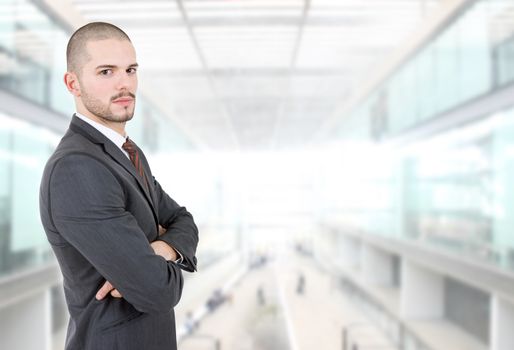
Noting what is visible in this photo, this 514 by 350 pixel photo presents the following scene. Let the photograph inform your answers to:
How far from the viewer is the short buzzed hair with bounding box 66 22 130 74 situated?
1049mm

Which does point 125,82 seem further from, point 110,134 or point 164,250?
point 164,250

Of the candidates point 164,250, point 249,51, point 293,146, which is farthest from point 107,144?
point 293,146

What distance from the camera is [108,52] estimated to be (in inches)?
41.7

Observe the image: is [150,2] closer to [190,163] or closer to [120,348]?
[190,163]

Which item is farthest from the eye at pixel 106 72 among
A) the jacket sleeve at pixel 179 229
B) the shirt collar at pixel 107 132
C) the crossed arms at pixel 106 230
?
the jacket sleeve at pixel 179 229

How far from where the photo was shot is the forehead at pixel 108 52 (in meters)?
1.05

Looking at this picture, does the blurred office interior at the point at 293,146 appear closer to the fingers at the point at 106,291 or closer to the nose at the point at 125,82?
the nose at the point at 125,82

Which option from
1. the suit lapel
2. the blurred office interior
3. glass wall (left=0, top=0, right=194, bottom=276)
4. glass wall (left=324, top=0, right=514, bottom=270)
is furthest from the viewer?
glass wall (left=324, top=0, right=514, bottom=270)

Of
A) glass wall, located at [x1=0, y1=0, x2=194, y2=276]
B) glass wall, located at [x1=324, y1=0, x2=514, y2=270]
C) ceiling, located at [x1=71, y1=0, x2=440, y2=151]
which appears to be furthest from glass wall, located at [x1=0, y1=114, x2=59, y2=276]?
glass wall, located at [x1=324, y1=0, x2=514, y2=270]

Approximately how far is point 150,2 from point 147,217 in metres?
3.10

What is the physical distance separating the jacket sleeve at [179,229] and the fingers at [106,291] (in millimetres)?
159

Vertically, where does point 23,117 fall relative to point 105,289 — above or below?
above

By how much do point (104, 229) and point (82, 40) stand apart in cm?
42

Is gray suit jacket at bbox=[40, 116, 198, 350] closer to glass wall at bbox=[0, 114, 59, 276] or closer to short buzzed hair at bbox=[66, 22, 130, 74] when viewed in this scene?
short buzzed hair at bbox=[66, 22, 130, 74]
